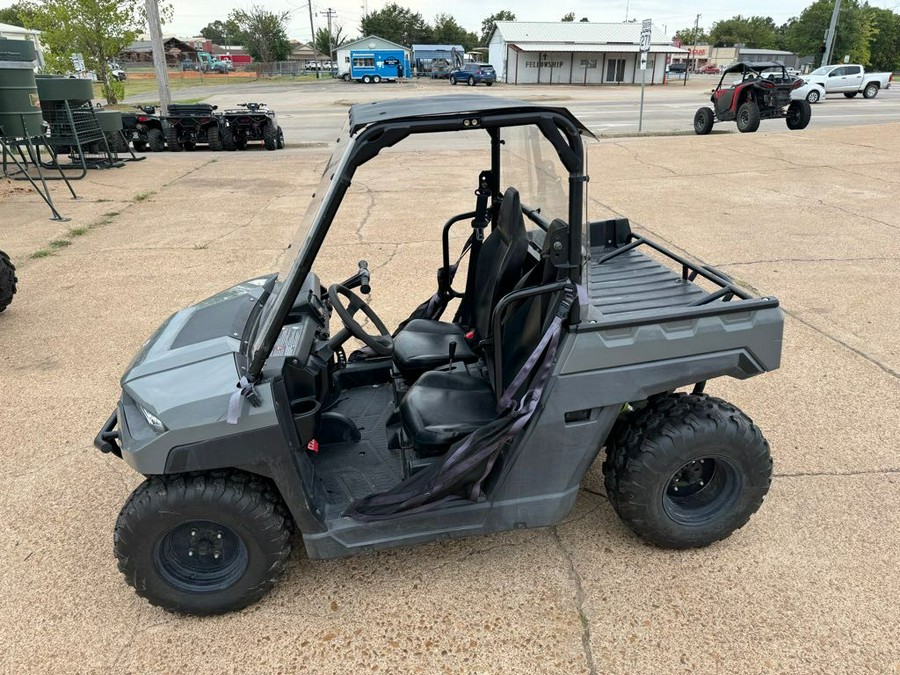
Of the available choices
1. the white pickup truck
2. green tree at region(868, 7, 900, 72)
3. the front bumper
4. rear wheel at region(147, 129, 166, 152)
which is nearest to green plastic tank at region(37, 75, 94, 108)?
rear wheel at region(147, 129, 166, 152)

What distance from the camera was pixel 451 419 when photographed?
2.32 metres

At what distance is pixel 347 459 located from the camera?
2.59 m

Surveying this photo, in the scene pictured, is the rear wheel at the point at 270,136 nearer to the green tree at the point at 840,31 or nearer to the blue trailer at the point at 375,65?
the blue trailer at the point at 375,65

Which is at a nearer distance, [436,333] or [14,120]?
[436,333]

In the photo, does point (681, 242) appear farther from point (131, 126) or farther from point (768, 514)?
point (131, 126)

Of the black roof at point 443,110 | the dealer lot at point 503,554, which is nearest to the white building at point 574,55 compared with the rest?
the dealer lot at point 503,554

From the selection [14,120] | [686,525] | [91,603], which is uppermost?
[14,120]

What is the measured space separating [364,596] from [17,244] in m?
6.77

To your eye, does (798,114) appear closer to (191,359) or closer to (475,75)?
(191,359)

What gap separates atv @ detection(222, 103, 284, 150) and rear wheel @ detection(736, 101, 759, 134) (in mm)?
11383

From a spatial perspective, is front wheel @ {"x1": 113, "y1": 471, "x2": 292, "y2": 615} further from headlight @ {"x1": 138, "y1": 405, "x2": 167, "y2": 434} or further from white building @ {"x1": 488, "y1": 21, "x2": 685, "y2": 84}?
white building @ {"x1": 488, "y1": 21, "x2": 685, "y2": 84}

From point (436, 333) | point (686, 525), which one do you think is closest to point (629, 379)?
point (686, 525)

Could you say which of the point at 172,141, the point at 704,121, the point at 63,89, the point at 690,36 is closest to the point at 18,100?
the point at 63,89

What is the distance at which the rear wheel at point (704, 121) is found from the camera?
15.4 m
